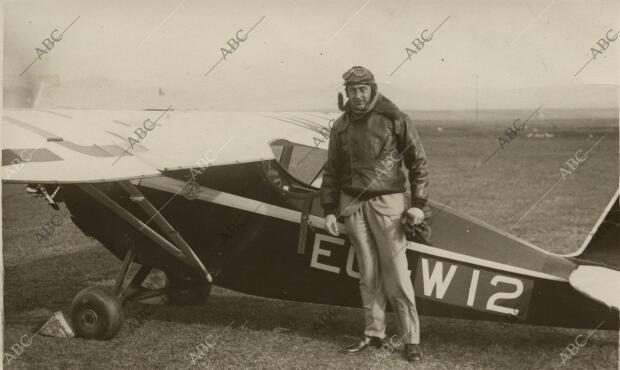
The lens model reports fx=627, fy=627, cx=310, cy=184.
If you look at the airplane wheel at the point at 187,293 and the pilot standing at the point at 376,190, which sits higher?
the pilot standing at the point at 376,190

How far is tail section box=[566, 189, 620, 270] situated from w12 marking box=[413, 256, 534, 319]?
504 mm

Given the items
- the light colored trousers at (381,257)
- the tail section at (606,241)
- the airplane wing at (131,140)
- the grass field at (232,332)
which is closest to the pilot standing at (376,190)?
the light colored trousers at (381,257)

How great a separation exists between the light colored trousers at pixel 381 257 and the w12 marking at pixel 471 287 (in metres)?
0.15

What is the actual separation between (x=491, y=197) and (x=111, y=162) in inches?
435

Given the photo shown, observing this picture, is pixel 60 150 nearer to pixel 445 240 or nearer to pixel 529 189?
pixel 445 240

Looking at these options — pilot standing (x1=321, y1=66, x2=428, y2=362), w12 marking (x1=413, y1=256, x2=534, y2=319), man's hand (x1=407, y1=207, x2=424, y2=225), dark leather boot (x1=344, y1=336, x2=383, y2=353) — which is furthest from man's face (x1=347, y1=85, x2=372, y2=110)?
dark leather boot (x1=344, y1=336, x2=383, y2=353)

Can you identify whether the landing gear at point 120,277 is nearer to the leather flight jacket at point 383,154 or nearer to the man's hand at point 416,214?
the leather flight jacket at point 383,154

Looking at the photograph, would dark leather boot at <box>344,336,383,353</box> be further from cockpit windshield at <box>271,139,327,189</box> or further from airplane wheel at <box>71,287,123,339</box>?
airplane wheel at <box>71,287,123,339</box>

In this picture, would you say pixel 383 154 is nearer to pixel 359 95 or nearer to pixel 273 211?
pixel 359 95

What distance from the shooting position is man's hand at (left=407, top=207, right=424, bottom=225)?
4449 millimetres

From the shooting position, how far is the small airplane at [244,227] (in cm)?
445

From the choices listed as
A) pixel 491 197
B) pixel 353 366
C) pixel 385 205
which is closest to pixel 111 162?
pixel 385 205

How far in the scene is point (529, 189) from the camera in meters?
15.5

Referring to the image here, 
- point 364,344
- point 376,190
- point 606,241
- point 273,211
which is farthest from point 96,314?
point 606,241
